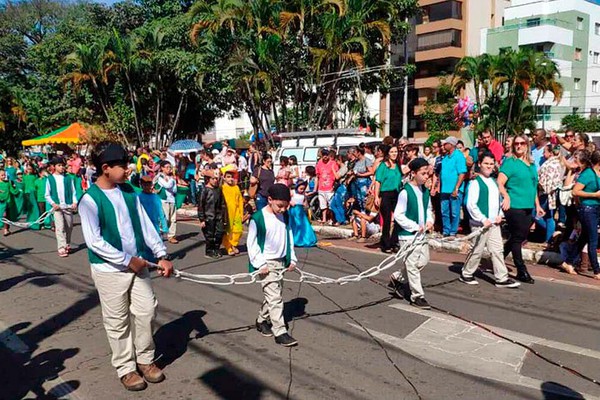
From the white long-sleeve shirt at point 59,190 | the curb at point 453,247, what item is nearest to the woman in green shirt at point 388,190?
the curb at point 453,247

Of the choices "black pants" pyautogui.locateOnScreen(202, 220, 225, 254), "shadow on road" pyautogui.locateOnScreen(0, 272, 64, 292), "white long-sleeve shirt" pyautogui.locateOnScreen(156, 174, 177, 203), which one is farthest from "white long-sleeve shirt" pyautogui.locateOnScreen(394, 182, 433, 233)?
"white long-sleeve shirt" pyautogui.locateOnScreen(156, 174, 177, 203)

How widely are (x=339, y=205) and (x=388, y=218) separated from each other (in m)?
3.03

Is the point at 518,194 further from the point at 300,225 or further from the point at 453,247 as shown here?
the point at 300,225

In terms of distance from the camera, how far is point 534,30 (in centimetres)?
4494

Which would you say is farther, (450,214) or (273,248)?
(450,214)

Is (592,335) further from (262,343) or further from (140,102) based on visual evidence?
(140,102)

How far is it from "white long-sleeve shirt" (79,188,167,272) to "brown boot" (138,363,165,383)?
88 cm

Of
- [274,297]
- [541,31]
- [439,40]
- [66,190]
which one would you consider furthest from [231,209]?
[541,31]

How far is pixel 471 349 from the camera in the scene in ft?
17.4

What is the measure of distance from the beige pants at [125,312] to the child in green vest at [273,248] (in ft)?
3.79

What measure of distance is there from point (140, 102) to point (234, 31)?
10070 millimetres

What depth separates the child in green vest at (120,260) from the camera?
171 inches

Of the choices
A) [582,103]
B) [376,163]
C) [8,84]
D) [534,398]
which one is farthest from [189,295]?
[582,103]

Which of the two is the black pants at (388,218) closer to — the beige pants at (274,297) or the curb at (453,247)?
the curb at (453,247)
